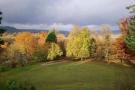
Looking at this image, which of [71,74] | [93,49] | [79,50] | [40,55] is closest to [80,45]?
[79,50]

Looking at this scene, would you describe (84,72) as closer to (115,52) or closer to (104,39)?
(115,52)

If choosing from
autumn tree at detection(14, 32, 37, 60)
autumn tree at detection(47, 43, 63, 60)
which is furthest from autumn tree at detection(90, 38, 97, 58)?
autumn tree at detection(14, 32, 37, 60)

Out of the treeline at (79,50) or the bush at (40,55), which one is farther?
the bush at (40,55)

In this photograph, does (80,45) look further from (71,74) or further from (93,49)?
(71,74)

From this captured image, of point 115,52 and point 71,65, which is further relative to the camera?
point 115,52

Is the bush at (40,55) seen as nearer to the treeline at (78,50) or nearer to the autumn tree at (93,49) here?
the treeline at (78,50)

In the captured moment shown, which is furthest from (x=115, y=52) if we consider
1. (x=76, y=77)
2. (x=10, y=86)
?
(x=10, y=86)

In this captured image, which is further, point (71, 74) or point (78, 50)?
point (78, 50)

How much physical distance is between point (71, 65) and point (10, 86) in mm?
72678

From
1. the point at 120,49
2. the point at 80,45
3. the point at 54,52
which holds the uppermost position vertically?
the point at 80,45

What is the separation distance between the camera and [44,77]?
→ 284 feet

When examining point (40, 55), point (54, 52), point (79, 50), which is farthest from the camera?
point (40, 55)

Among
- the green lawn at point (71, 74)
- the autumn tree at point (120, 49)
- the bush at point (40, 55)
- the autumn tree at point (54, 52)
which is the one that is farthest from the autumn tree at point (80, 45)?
the green lawn at point (71, 74)

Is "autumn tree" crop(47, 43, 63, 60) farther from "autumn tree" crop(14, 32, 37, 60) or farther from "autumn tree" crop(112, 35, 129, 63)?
"autumn tree" crop(112, 35, 129, 63)
